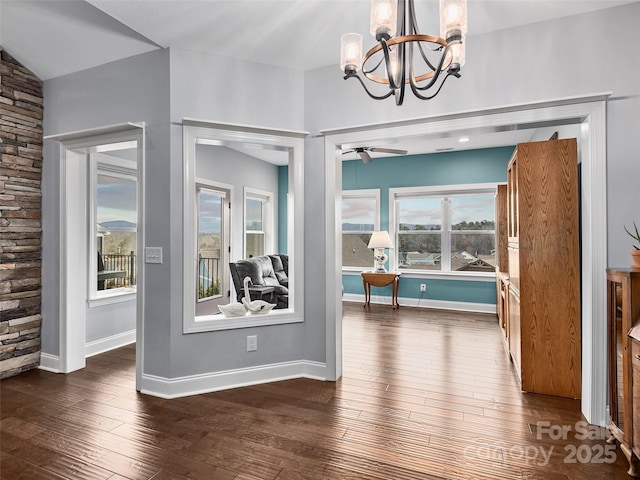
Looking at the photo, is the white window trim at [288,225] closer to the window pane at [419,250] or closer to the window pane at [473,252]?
the window pane at [419,250]

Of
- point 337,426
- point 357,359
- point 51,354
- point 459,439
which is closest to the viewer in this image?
point 459,439

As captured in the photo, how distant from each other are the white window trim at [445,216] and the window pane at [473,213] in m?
0.10

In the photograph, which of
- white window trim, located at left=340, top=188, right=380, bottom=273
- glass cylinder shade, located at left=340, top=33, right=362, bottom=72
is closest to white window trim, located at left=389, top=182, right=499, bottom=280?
white window trim, located at left=340, top=188, right=380, bottom=273

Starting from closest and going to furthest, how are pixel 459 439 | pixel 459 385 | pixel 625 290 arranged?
pixel 625 290
pixel 459 439
pixel 459 385

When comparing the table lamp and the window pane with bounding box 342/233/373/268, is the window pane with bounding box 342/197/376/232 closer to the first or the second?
the window pane with bounding box 342/233/373/268

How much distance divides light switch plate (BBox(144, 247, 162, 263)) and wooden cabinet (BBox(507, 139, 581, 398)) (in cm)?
291

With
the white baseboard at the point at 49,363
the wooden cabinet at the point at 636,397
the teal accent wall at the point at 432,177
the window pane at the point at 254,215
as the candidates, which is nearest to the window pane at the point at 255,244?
the window pane at the point at 254,215

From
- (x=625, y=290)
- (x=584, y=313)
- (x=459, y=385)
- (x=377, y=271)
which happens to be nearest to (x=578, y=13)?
(x=625, y=290)

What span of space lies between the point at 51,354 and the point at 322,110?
3.42 metres

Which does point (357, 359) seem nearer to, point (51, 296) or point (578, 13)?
point (51, 296)

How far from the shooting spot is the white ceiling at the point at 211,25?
2379 millimetres

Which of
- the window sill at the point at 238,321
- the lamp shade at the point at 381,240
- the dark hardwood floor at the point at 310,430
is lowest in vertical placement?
the dark hardwood floor at the point at 310,430

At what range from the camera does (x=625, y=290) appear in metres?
2.00

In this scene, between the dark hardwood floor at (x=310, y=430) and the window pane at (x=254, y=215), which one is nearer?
the dark hardwood floor at (x=310, y=430)
